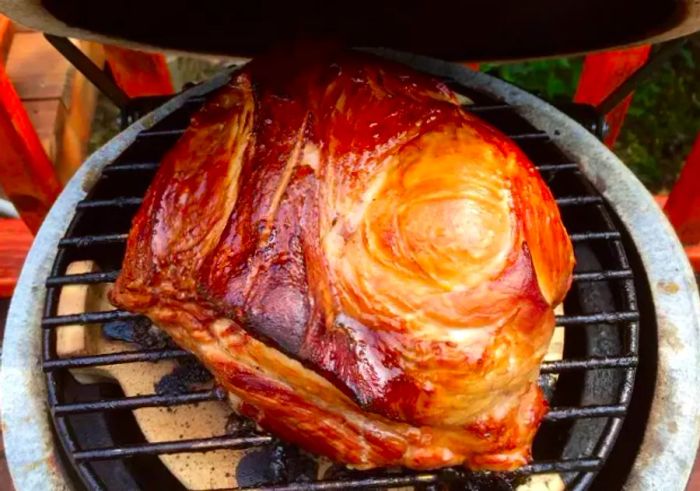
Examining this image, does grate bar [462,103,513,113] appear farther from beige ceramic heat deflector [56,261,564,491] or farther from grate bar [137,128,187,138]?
grate bar [137,128,187,138]

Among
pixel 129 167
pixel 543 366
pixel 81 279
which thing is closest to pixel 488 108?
pixel 543 366

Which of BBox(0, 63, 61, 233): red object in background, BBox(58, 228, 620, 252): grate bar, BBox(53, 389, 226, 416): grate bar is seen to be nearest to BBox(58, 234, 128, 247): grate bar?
BBox(58, 228, 620, 252): grate bar

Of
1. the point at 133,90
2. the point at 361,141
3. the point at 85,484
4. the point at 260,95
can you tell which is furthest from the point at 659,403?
the point at 133,90

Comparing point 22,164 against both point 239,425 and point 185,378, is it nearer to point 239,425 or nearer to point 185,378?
point 185,378

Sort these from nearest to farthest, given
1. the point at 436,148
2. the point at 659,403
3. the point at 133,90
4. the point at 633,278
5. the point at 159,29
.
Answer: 1. the point at 436,148
2. the point at 659,403
3. the point at 633,278
4. the point at 159,29
5. the point at 133,90

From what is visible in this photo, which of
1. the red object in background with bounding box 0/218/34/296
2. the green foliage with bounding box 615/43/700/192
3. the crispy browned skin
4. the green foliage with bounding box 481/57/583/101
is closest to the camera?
the crispy browned skin

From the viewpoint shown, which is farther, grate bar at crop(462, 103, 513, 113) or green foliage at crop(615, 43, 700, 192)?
green foliage at crop(615, 43, 700, 192)

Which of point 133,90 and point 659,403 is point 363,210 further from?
point 133,90
